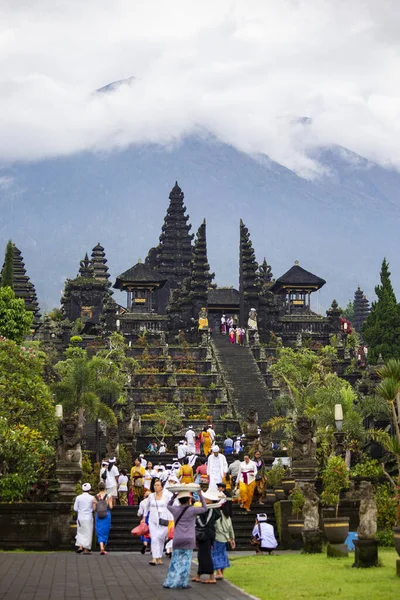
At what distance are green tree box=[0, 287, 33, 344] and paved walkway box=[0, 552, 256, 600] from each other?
42.2 m

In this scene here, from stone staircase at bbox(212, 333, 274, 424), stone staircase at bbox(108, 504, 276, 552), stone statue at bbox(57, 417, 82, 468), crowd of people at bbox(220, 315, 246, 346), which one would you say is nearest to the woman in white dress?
stone staircase at bbox(108, 504, 276, 552)

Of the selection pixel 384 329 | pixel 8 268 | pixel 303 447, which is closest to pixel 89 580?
pixel 303 447

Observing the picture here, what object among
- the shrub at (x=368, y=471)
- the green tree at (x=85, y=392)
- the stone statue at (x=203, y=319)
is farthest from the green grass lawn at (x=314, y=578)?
the stone statue at (x=203, y=319)

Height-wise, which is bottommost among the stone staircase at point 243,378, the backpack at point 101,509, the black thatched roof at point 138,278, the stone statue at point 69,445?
the backpack at point 101,509

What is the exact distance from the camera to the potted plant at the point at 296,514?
3234 centimetres

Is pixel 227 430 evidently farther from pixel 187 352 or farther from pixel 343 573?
pixel 343 573

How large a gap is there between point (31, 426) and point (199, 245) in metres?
59.0

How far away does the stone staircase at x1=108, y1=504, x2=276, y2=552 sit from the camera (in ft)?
108

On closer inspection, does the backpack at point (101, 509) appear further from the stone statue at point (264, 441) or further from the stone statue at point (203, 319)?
the stone statue at point (203, 319)

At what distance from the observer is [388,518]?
31328 mm

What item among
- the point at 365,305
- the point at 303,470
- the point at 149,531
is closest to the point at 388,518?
the point at 303,470

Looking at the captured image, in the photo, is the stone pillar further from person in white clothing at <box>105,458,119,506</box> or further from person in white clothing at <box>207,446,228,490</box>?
person in white clothing at <box>207,446,228,490</box>

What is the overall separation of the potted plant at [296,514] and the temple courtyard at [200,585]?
3900 millimetres

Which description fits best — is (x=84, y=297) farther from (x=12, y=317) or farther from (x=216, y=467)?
(x=216, y=467)
